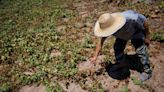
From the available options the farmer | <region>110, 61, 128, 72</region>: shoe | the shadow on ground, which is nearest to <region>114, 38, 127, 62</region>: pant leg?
the farmer

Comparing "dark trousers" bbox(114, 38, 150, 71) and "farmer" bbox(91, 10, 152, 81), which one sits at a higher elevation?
"farmer" bbox(91, 10, 152, 81)

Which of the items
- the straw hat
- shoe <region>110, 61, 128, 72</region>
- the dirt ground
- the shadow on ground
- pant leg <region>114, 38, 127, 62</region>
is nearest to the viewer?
the straw hat

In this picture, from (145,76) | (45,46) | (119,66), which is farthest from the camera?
(45,46)

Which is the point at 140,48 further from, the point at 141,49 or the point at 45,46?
the point at 45,46

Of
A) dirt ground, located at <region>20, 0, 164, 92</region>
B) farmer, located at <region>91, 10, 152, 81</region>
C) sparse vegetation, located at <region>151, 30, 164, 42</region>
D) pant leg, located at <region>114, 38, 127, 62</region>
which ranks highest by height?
farmer, located at <region>91, 10, 152, 81</region>

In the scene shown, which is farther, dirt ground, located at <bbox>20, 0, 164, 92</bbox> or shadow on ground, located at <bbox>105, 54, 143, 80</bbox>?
shadow on ground, located at <bbox>105, 54, 143, 80</bbox>

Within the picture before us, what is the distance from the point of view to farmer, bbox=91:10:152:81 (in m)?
4.83

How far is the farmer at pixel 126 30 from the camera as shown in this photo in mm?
4828

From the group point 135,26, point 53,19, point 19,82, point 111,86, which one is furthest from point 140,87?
point 53,19

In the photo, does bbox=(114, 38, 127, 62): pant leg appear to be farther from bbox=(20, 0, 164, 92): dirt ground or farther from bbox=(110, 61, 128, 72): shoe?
A: bbox=(20, 0, 164, 92): dirt ground

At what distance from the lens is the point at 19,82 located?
619 centimetres

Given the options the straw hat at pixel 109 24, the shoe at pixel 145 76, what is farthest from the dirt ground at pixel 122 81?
the straw hat at pixel 109 24

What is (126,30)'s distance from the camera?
198 inches

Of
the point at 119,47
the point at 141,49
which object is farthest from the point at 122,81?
the point at 141,49
